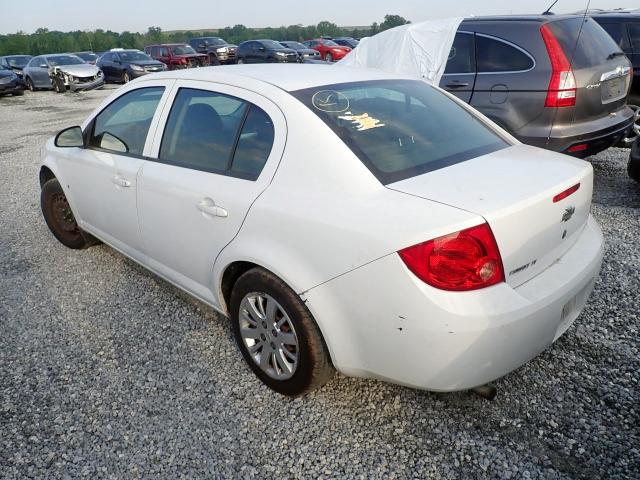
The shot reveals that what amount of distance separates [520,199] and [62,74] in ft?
71.3

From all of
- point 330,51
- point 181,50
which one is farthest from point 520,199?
point 330,51

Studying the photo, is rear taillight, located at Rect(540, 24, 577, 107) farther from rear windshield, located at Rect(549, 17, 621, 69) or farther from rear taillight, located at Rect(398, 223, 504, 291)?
rear taillight, located at Rect(398, 223, 504, 291)

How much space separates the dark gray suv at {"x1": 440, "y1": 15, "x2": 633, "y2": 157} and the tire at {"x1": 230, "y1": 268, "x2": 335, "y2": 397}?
136 inches

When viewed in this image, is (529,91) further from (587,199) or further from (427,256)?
(427,256)

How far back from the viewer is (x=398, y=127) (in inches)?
95.1

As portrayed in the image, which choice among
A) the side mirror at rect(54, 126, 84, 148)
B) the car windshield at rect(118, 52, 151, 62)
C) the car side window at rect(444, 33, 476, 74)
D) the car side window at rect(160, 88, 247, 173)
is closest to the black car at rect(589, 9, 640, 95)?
the car side window at rect(444, 33, 476, 74)

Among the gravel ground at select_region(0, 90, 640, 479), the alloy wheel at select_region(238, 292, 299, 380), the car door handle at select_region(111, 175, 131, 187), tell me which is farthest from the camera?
the car door handle at select_region(111, 175, 131, 187)

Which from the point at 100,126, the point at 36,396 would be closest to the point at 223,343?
the point at 36,396

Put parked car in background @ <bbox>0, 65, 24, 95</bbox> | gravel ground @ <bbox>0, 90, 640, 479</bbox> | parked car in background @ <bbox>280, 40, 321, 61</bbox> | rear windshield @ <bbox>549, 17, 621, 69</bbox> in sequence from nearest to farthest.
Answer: gravel ground @ <bbox>0, 90, 640, 479</bbox>, rear windshield @ <bbox>549, 17, 621, 69</bbox>, parked car in background @ <bbox>0, 65, 24, 95</bbox>, parked car in background @ <bbox>280, 40, 321, 61</bbox>

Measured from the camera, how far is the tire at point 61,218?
13.6 feet

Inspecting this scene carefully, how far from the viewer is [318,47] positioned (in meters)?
27.2

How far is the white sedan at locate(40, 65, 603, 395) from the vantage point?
181 centimetres

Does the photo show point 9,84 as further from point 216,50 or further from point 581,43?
point 581,43

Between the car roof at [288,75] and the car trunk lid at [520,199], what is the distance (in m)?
0.83
